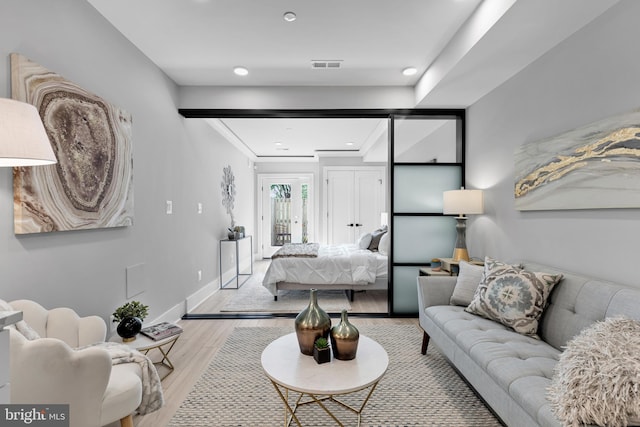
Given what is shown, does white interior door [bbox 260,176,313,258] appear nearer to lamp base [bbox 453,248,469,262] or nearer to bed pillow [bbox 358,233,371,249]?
bed pillow [bbox 358,233,371,249]

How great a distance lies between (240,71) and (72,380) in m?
2.87

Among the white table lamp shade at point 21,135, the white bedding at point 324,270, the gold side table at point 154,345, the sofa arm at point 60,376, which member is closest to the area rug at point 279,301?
the white bedding at point 324,270

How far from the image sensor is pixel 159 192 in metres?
Result: 3.09

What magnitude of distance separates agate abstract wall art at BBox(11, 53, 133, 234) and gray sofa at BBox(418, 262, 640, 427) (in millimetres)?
2574

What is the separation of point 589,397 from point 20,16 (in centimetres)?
315

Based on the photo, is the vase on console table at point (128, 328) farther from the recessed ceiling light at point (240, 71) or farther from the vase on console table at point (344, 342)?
the recessed ceiling light at point (240, 71)

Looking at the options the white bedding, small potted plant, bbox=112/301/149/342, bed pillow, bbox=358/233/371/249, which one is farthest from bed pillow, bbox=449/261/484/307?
small potted plant, bbox=112/301/149/342

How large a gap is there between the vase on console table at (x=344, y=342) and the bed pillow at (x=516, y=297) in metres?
1.05

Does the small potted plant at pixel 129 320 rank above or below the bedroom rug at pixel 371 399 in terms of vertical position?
above

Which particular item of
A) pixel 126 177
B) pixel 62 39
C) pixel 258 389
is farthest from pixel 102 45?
pixel 258 389

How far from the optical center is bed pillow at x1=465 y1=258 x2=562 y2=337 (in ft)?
6.29

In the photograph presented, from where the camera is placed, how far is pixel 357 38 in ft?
8.37

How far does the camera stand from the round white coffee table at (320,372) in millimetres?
1453

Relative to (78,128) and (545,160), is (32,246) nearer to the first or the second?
(78,128)
